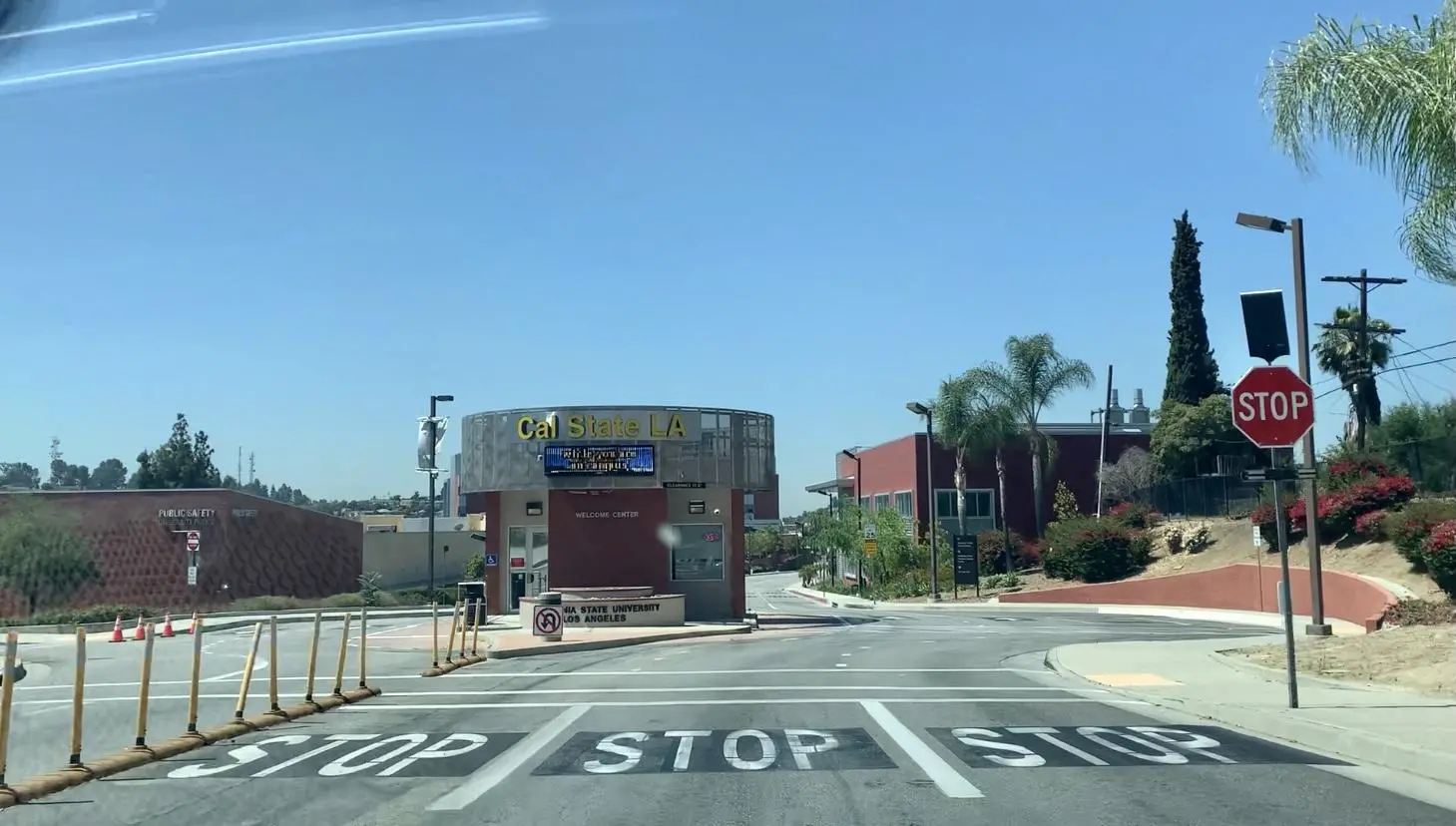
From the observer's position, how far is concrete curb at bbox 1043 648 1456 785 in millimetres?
9738

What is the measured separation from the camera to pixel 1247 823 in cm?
823

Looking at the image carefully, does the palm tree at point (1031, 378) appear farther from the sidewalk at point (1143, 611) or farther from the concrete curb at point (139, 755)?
the concrete curb at point (139, 755)

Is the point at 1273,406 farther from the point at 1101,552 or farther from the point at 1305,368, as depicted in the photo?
the point at 1101,552

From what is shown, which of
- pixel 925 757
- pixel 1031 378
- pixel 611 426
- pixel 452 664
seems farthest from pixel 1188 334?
pixel 925 757

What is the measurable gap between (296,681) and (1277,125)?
16.2 meters

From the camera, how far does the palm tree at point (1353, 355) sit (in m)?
45.5

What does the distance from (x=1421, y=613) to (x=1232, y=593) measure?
18.3 m

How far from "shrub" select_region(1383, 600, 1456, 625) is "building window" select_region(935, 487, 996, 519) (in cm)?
4421

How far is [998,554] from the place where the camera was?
5934 centimetres

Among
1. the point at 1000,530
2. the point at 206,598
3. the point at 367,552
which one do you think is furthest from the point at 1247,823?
the point at 367,552

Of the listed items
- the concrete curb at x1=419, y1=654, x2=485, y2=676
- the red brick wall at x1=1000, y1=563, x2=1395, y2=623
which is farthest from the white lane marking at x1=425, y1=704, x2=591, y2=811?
the red brick wall at x1=1000, y1=563, x2=1395, y2=623

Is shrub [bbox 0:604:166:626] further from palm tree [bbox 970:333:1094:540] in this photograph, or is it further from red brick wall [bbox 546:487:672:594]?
palm tree [bbox 970:333:1094:540]

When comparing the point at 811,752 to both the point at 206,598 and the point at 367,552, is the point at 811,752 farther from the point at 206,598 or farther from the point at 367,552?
the point at 367,552

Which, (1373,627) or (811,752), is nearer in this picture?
(811,752)
